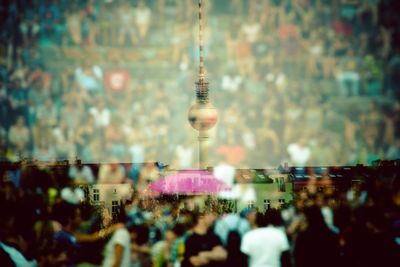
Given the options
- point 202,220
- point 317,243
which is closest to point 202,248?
point 202,220

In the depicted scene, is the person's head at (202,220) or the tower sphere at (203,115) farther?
the tower sphere at (203,115)

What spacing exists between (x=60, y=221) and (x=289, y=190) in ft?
133

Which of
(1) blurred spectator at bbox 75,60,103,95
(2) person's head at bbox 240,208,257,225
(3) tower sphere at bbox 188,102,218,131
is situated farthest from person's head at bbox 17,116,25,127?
(2) person's head at bbox 240,208,257,225

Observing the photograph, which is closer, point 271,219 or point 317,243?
point 317,243

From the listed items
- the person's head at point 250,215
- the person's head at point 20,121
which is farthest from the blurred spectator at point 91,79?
the person's head at point 250,215

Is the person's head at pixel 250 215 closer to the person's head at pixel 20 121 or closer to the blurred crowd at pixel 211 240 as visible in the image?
the blurred crowd at pixel 211 240

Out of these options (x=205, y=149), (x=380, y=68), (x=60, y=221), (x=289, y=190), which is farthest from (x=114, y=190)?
(x=60, y=221)

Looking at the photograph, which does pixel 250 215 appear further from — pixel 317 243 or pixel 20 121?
pixel 20 121

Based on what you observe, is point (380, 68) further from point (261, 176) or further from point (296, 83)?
point (261, 176)

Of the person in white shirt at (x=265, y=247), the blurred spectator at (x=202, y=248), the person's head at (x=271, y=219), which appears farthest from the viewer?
the person's head at (x=271, y=219)

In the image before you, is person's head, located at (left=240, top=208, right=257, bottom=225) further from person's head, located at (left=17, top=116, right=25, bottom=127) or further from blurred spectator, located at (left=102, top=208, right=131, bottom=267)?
person's head, located at (left=17, top=116, right=25, bottom=127)

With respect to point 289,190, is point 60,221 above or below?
above

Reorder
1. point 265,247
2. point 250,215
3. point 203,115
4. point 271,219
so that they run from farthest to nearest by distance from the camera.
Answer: point 203,115 → point 250,215 → point 271,219 → point 265,247

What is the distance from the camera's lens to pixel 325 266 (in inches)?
214
